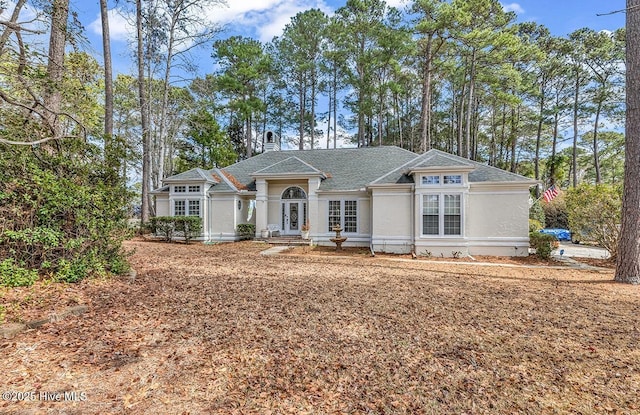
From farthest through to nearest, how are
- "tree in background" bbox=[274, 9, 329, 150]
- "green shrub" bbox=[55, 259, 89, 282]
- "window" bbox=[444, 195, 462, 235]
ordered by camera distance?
"tree in background" bbox=[274, 9, 329, 150]
"window" bbox=[444, 195, 462, 235]
"green shrub" bbox=[55, 259, 89, 282]

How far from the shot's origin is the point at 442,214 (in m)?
12.3

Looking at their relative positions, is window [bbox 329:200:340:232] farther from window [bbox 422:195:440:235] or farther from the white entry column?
window [bbox 422:195:440:235]

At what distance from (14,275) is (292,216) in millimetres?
12130

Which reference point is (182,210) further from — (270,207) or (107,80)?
(107,80)

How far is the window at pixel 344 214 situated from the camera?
1523cm

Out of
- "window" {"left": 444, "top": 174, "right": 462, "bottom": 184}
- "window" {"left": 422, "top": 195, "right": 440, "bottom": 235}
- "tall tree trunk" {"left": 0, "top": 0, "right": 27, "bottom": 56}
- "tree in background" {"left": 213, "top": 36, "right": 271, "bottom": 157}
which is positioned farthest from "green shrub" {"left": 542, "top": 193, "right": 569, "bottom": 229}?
"tall tree trunk" {"left": 0, "top": 0, "right": 27, "bottom": 56}

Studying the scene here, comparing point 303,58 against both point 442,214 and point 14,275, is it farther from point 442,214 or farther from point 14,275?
point 14,275

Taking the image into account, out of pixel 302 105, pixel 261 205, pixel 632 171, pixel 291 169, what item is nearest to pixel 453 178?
pixel 632 171

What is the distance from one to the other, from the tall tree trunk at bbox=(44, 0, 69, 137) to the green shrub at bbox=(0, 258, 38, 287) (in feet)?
8.93

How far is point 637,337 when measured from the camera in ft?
13.6

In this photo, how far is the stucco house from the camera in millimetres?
A: 12250

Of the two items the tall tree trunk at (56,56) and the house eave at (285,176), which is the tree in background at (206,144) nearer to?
the house eave at (285,176)

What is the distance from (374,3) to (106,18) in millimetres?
21442

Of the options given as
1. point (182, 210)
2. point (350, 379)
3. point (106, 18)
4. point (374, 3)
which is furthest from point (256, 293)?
point (374, 3)
